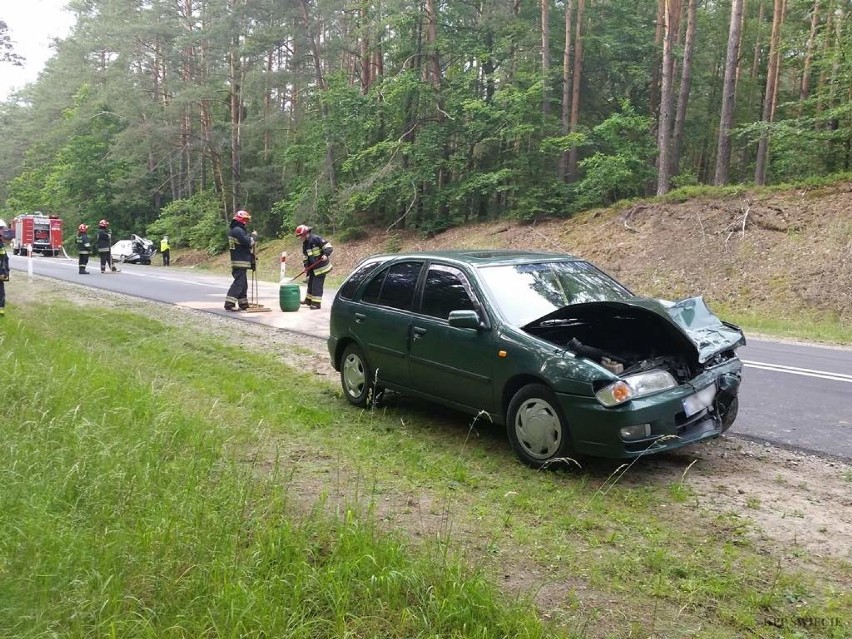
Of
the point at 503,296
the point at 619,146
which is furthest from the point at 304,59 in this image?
the point at 503,296

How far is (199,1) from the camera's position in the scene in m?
36.8

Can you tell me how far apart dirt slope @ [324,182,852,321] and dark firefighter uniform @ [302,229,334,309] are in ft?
30.3

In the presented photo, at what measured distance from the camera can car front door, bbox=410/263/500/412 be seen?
5.10 meters

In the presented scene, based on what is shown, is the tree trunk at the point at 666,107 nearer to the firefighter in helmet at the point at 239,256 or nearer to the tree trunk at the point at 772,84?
the tree trunk at the point at 772,84

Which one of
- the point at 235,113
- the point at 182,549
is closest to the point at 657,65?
the point at 235,113

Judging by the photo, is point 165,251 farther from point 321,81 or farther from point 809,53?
point 809,53

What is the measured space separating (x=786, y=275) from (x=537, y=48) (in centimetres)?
1552

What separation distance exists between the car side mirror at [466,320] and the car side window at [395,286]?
3.08 feet

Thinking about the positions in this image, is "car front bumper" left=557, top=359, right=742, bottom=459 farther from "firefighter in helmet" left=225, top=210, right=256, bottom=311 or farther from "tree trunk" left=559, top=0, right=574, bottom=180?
"tree trunk" left=559, top=0, right=574, bottom=180

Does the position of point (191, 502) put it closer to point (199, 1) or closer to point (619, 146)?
point (619, 146)

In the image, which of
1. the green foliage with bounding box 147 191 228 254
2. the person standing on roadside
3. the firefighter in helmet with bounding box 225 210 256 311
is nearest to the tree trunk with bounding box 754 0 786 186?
the firefighter in helmet with bounding box 225 210 256 311

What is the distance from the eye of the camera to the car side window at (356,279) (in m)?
6.73

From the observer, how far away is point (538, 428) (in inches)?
186

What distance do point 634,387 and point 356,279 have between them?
333 centimetres
